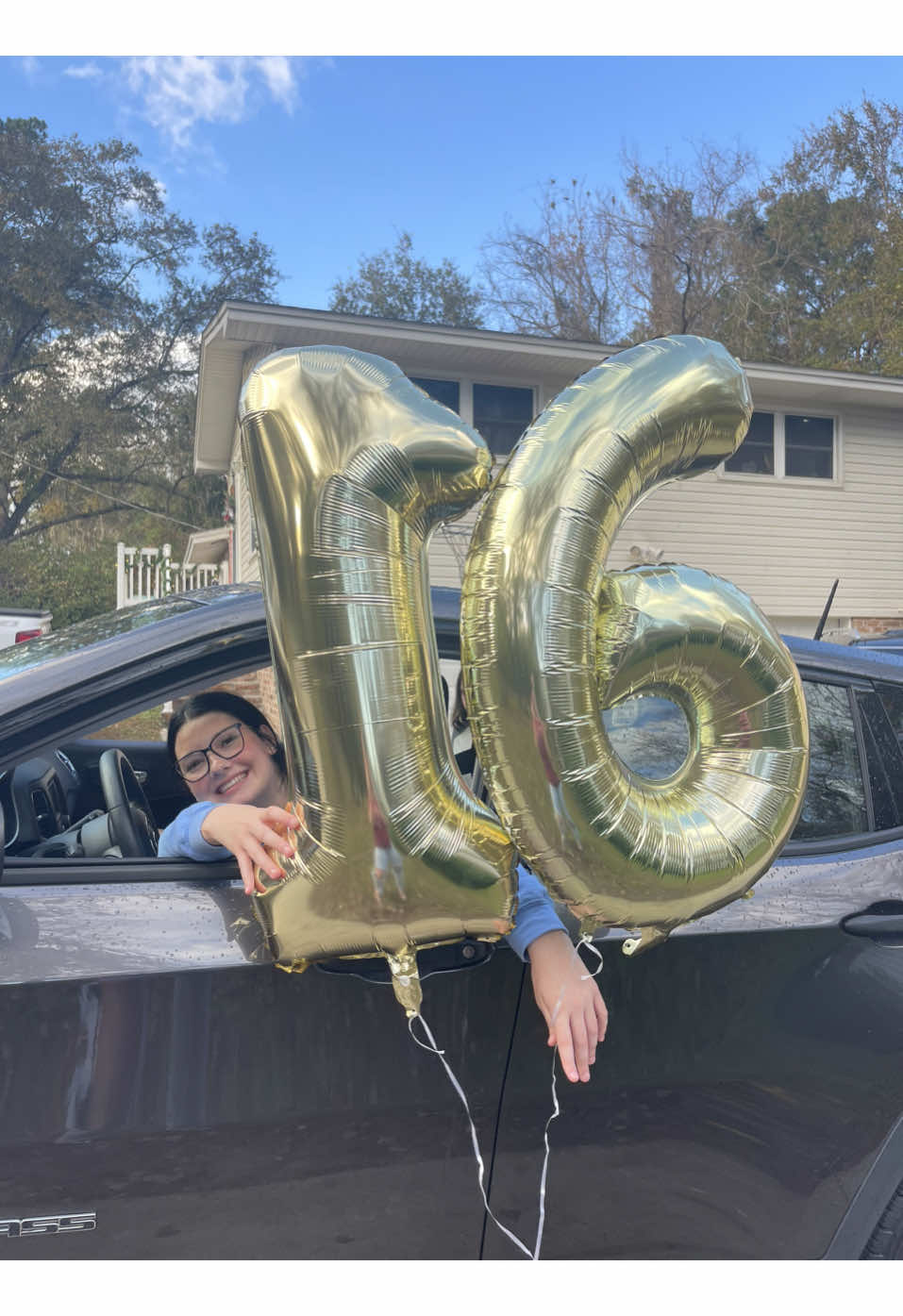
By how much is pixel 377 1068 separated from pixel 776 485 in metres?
11.6

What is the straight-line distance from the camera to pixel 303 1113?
5.11ft

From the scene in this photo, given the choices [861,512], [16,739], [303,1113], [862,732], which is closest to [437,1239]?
[303,1113]

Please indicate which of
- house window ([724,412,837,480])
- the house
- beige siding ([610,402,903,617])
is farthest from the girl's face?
house window ([724,412,837,480])

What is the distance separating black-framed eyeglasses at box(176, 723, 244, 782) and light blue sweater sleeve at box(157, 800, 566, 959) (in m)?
0.27

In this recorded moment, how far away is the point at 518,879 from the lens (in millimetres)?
1642

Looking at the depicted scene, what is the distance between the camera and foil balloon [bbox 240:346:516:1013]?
1.47 m

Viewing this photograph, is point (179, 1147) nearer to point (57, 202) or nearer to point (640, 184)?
point (640, 184)

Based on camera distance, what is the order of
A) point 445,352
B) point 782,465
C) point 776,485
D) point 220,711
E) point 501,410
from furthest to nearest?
point 782,465 < point 776,485 < point 501,410 < point 445,352 < point 220,711

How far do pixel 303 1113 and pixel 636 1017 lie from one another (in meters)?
0.57

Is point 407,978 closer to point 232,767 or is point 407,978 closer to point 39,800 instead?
point 232,767

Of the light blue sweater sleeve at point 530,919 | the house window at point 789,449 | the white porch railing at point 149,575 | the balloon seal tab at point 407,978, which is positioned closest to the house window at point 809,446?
the house window at point 789,449

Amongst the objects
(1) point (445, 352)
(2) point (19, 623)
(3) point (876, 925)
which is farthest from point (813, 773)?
(2) point (19, 623)

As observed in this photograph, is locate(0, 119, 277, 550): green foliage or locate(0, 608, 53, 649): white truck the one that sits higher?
locate(0, 119, 277, 550): green foliage

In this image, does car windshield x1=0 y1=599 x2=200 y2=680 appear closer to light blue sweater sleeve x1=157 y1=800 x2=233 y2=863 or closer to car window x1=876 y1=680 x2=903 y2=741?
light blue sweater sleeve x1=157 y1=800 x2=233 y2=863
